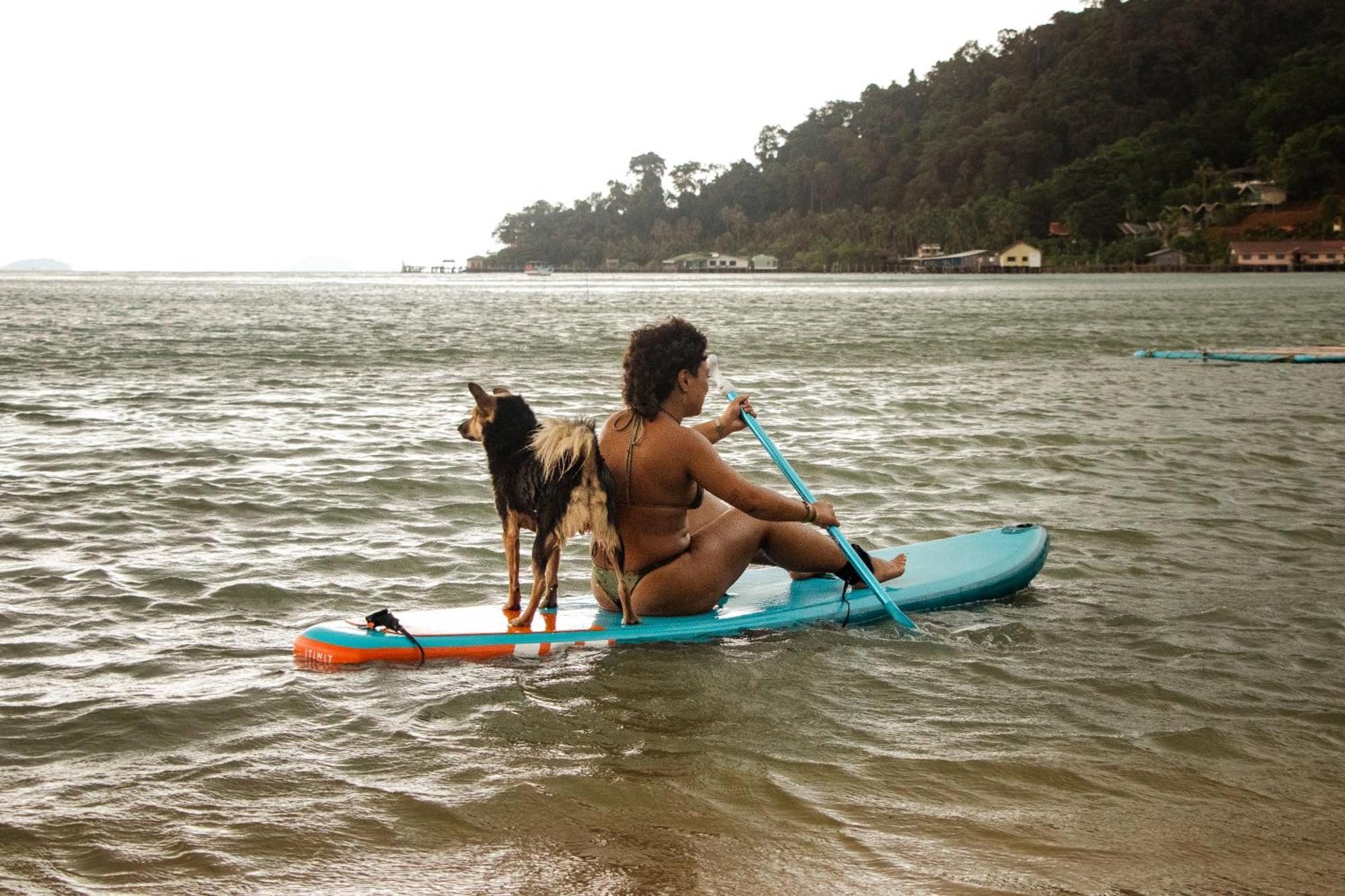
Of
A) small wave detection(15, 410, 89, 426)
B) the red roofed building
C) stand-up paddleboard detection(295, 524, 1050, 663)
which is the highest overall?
the red roofed building

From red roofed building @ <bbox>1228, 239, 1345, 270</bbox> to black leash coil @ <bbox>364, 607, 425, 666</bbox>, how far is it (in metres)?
109

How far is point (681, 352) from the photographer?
199 inches

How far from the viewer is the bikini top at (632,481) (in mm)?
5184

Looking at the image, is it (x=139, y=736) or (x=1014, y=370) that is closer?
(x=139, y=736)

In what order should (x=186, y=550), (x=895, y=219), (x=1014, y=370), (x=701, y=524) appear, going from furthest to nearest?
1. (x=895, y=219)
2. (x=1014, y=370)
3. (x=186, y=550)
4. (x=701, y=524)

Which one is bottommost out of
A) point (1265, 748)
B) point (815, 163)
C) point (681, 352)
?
point (1265, 748)

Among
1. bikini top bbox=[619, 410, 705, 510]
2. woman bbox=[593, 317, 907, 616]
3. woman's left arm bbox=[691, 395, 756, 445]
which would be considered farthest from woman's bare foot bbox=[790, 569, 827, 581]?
bikini top bbox=[619, 410, 705, 510]

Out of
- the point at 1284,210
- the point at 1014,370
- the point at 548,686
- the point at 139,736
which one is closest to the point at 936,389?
the point at 1014,370

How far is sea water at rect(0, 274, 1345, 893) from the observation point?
368 cm

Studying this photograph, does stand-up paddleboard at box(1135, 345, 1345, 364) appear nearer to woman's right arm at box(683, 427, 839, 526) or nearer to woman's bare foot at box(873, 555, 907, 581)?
woman's bare foot at box(873, 555, 907, 581)

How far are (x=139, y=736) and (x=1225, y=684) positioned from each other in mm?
4448

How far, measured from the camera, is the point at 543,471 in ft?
16.4

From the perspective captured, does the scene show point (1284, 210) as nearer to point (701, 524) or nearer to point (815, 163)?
point (815, 163)

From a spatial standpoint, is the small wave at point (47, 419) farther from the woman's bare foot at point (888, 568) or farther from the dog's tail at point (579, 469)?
the woman's bare foot at point (888, 568)
